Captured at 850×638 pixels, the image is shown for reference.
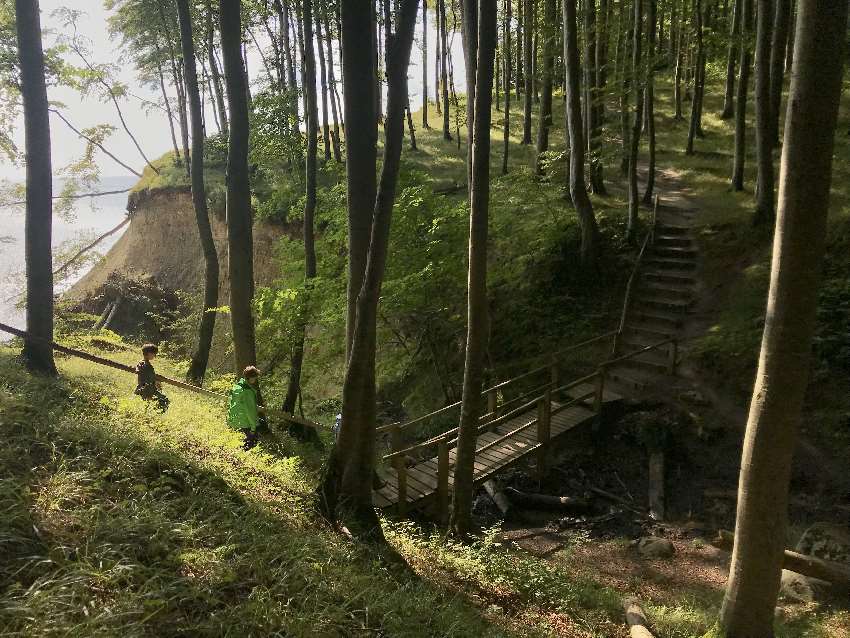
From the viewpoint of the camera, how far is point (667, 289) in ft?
44.4

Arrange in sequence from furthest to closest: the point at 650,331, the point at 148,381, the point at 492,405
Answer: the point at 650,331
the point at 492,405
the point at 148,381

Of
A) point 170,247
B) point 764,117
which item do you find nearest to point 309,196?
point 764,117

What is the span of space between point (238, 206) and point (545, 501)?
8034mm

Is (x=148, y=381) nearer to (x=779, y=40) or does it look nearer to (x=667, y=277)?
(x=667, y=277)

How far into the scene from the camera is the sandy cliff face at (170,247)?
23.7 meters

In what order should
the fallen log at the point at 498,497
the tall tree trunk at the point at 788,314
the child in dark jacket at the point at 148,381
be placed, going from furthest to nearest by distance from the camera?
the fallen log at the point at 498,497
the child in dark jacket at the point at 148,381
the tall tree trunk at the point at 788,314

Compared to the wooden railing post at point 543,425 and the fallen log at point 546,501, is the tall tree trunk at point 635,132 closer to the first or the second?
the wooden railing post at point 543,425

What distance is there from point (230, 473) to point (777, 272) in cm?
535

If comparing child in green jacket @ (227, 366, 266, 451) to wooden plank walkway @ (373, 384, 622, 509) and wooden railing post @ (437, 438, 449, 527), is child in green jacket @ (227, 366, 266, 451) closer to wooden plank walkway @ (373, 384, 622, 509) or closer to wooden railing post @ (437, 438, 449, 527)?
wooden plank walkway @ (373, 384, 622, 509)

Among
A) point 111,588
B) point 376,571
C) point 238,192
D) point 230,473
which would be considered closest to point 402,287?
point 238,192

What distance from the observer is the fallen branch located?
9.29 m

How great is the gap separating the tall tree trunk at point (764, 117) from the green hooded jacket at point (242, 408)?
13.1m

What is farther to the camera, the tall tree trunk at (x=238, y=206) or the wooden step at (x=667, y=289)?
the wooden step at (x=667, y=289)

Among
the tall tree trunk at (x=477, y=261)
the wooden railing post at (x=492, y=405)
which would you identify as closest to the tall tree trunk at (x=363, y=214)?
the tall tree trunk at (x=477, y=261)
